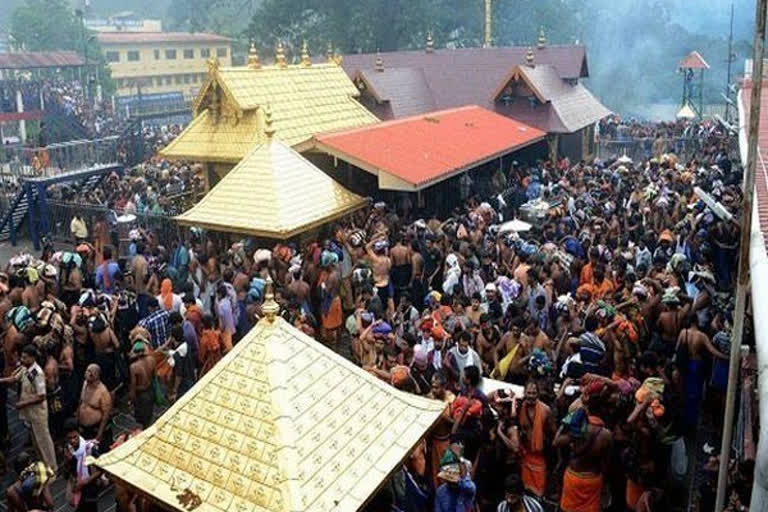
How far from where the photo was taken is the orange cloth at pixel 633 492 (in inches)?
262

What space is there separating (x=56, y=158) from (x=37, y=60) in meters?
25.1

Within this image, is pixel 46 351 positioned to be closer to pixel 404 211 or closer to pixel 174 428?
pixel 174 428

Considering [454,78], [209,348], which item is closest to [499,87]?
[454,78]

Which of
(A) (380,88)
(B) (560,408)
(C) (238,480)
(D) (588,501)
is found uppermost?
(A) (380,88)

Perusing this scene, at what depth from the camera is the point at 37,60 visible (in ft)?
137

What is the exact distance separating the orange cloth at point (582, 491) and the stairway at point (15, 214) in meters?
16.2

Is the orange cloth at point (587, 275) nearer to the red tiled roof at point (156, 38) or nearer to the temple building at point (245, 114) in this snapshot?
the temple building at point (245, 114)

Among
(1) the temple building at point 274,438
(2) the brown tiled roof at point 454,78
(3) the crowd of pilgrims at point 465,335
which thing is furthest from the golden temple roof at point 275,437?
(2) the brown tiled roof at point 454,78

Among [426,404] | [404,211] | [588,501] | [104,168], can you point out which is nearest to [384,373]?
[588,501]

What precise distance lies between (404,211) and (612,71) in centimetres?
4872

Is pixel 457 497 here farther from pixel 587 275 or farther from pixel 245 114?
pixel 245 114

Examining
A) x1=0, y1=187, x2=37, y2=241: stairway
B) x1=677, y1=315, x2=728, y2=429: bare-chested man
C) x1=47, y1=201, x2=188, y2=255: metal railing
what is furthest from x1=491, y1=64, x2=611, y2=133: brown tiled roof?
x1=677, y1=315, x2=728, y2=429: bare-chested man

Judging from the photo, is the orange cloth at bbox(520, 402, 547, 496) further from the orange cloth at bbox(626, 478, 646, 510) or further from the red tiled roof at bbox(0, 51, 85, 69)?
the red tiled roof at bbox(0, 51, 85, 69)

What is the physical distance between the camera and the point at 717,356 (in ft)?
26.1
